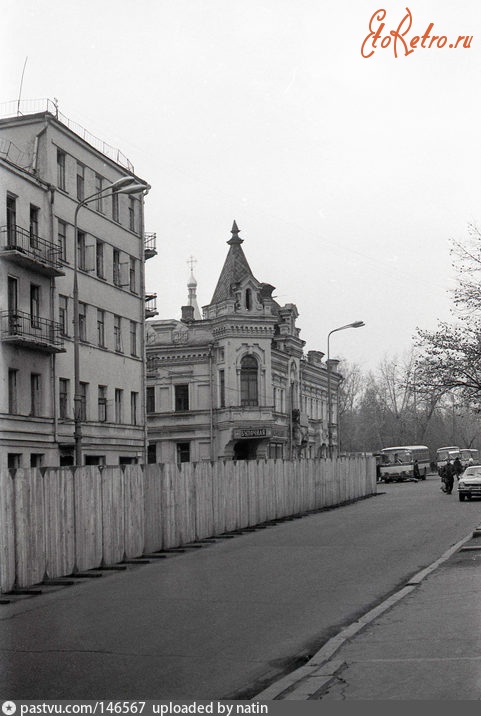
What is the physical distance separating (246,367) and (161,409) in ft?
20.7

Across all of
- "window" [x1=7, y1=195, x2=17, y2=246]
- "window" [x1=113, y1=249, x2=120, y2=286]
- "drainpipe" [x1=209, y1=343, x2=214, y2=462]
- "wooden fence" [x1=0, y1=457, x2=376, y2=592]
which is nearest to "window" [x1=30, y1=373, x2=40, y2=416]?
"window" [x1=7, y1=195, x2=17, y2=246]

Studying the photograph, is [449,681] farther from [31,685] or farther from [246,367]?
[246,367]

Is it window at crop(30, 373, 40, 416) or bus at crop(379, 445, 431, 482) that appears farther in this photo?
bus at crop(379, 445, 431, 482)

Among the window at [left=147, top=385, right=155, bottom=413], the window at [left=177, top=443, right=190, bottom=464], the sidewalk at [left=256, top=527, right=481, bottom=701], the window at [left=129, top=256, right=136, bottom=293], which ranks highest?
the window at [left=129, top=256, right=136, bottom=293]

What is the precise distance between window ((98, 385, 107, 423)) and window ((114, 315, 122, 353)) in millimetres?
2501

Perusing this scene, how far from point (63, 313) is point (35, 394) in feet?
13.7

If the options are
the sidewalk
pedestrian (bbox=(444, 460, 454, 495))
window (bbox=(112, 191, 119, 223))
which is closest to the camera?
the sidewalk

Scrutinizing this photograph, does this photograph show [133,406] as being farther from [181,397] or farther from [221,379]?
[181,397]

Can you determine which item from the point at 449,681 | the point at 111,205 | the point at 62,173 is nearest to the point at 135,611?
the point at 449,681

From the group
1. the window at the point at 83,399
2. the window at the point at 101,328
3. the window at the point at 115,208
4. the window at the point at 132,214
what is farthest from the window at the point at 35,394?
the window at the point at 132,214

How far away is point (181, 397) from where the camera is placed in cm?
6319

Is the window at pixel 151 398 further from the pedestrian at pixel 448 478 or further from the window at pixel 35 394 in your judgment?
the window at pixel 35 394

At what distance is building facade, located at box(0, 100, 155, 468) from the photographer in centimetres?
3469

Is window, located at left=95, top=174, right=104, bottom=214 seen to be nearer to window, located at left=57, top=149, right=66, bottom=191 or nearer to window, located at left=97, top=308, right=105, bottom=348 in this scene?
window, located at left=57, top=149, right=66, bottom=191
